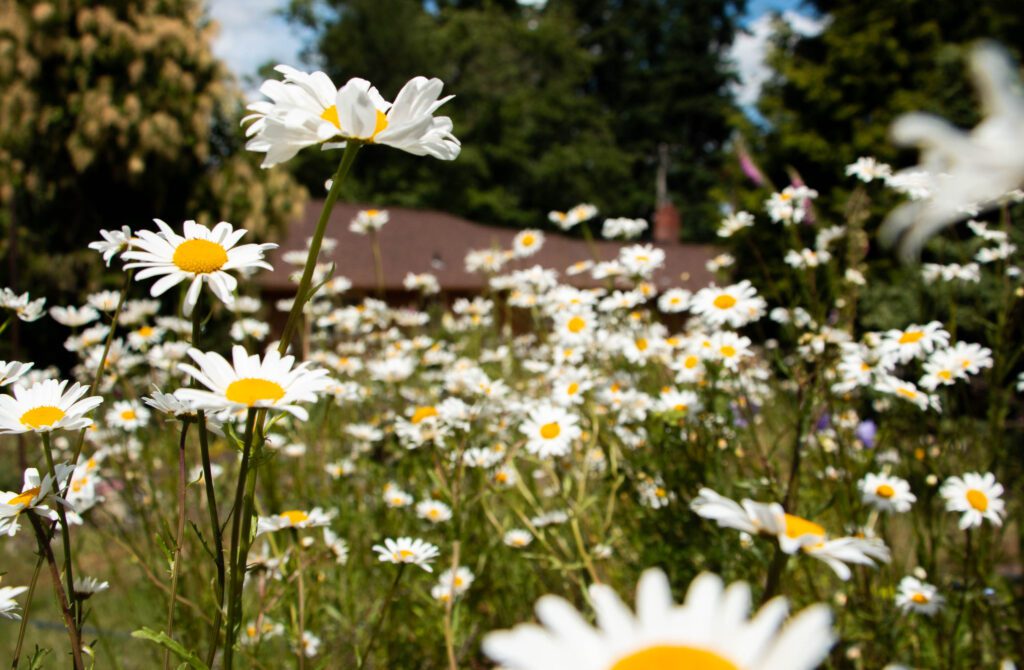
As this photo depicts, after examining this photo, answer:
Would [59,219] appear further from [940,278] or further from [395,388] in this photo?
[940,278]

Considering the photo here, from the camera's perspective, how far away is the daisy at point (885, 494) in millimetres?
1844

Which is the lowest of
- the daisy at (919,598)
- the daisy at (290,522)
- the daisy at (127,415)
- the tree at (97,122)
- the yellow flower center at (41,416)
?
the daisy at (919,598)

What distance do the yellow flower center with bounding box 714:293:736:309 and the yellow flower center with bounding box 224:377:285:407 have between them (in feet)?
5.55

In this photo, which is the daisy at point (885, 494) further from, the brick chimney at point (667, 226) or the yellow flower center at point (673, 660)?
the brick chimney at point (667, 226)

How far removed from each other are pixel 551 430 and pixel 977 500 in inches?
41.5

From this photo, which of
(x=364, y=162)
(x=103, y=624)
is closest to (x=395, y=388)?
(x=103, y=624)

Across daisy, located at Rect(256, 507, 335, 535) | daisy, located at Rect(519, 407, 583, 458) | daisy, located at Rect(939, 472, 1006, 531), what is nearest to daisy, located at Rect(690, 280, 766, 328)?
daisy, located at Rect(519, 407, 583, 458)

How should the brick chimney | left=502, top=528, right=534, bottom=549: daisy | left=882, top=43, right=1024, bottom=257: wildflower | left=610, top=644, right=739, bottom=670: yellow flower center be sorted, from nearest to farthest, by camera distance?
left=882, top=43, right=1024, bottom=257: wildflower, left=610, top=644, right=739, bottom=670: yellow flower center, left=502, top=528, right=534, bottom=549: daisy, the brick chimney

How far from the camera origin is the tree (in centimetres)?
805

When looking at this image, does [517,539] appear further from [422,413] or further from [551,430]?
[422,413]

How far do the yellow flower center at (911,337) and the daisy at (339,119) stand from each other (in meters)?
1.57

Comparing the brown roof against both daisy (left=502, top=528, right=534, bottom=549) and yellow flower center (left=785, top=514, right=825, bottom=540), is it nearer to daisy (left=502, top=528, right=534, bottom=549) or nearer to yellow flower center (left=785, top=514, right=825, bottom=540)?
daisy (left=502, top=528, right=534, bottom=549)

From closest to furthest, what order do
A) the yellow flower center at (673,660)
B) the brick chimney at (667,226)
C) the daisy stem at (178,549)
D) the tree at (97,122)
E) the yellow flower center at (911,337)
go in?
the yellow flower center at (673,660) → the daisy stem at (178,549) → the yellow flower center at (911,337) → the tree at (97,122) → the brick chimney at (667,226)

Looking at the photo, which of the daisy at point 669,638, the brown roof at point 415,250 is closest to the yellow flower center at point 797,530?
the daisy at point 669,638
